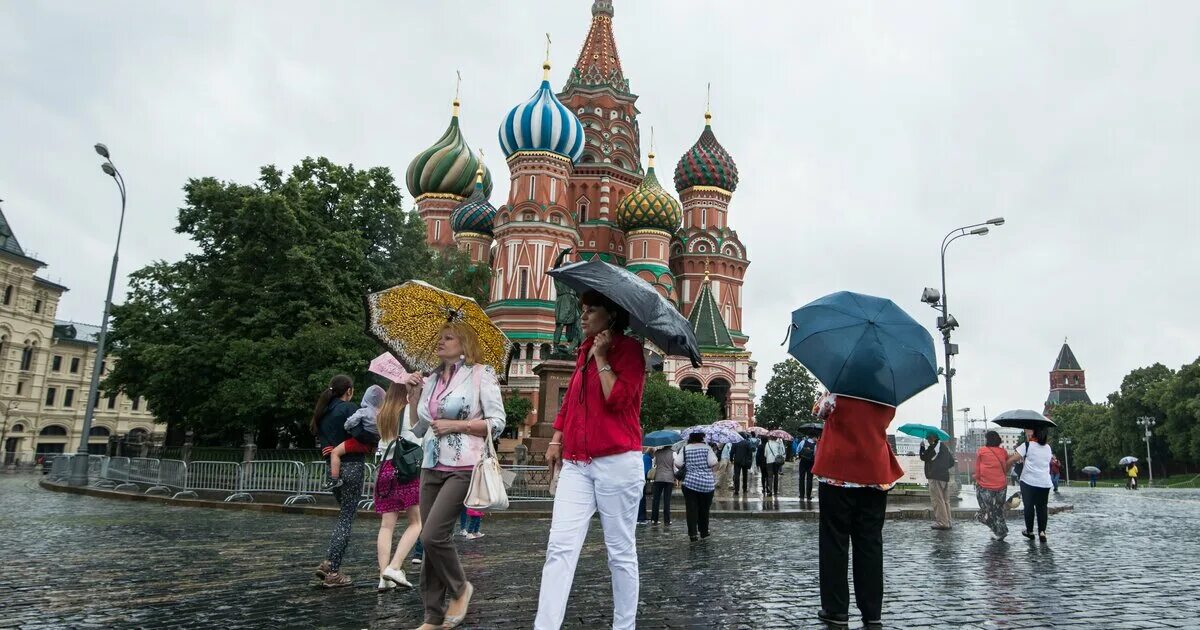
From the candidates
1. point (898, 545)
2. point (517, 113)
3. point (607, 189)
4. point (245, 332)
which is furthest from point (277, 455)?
point (607, 189)

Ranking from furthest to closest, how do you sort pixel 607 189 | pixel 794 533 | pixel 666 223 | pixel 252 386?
pixel 607 189, pixel 666 223, pixel 252 386, pixel 794 533

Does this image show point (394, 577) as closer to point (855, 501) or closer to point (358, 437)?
point (358, 437)

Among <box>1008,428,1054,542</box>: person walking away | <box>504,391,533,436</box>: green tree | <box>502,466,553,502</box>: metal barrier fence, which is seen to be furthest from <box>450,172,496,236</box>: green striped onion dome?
<box>1008,428,1054,542</box>: person walking away

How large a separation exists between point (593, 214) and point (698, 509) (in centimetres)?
4682

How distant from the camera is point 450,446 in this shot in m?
4.68

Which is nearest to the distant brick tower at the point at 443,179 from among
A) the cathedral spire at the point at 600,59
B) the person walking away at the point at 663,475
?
the cathedral spire at the point at 600,59

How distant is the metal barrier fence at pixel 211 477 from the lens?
16656 mm

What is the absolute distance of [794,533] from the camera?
35.9ft

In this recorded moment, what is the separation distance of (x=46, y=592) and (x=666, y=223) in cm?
4764

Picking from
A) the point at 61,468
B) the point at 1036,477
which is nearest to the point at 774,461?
the point at 1036,477

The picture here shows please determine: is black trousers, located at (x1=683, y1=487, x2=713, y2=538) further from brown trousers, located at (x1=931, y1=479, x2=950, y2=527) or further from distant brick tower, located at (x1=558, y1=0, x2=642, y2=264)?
distant brick tower, located at (x1=558, y1=0, x2=642, y2=264)

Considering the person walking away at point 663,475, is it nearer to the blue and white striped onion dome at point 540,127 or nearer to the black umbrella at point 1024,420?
the black umbrella at point 1024,420

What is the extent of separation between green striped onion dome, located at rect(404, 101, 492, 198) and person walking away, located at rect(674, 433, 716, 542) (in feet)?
167

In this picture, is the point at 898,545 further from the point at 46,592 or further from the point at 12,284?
the point at 12,284
